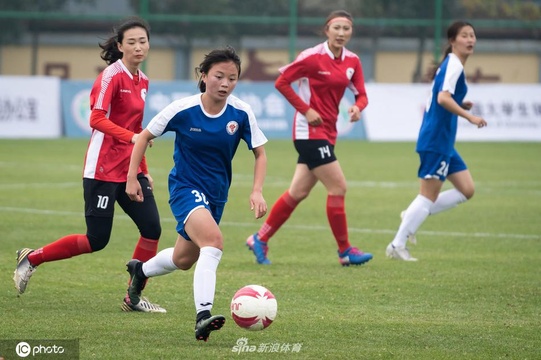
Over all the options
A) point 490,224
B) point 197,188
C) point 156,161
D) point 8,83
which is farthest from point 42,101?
point 197,188

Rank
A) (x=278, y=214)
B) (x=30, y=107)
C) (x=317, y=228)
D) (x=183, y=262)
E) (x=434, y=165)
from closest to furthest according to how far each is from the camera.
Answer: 1. (x=183, y=262)
2. (x=434, y=165)
3. (x=278, y=214)
4. (x=317, y=228)
5. (x=30, y=107)

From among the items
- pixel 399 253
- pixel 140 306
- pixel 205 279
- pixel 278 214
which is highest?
pixel 205 279

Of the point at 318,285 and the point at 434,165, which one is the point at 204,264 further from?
the point at 434,165

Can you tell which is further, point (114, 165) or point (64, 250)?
point (64, 250)

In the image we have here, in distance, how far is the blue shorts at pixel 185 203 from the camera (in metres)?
6.91

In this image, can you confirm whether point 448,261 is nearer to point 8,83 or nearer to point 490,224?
point 490,224

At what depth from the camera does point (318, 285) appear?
29.3ft

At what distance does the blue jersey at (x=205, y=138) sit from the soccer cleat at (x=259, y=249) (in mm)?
3121

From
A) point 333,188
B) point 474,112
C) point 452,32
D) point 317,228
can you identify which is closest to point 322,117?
point 333,188

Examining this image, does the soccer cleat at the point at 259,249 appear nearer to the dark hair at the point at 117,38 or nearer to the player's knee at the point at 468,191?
the player's knee at the point at 468,191

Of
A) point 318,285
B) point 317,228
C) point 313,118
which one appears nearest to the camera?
point 318,285

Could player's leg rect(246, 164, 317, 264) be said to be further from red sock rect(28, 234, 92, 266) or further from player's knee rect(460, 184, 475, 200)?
red sock rect(28, 234, 92, 266)

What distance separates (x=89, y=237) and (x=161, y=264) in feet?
2.76

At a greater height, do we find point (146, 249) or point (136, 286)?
point (146, 249)
